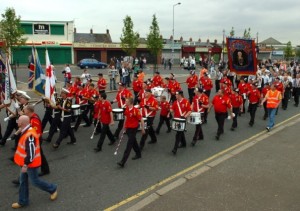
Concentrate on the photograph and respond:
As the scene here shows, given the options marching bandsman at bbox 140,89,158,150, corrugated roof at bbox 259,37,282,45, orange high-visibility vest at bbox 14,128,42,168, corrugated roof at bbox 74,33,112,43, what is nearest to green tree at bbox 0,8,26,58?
marching bandsman at bbox 140,89,158,150

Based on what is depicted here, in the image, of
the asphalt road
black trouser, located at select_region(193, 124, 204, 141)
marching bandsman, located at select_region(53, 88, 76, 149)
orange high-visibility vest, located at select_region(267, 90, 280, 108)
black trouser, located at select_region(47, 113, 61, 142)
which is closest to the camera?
the asphalt road

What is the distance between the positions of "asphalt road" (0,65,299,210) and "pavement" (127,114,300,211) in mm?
564

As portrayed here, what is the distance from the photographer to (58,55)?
164ft

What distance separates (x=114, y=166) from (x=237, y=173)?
3.05m

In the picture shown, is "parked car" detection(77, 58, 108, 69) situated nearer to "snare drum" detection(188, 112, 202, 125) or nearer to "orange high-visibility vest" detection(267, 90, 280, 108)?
"orange high-visibility vest" detection(267, 90, 280, 108)

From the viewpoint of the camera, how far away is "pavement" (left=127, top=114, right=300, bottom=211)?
6027 mm

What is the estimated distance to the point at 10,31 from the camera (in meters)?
26.1

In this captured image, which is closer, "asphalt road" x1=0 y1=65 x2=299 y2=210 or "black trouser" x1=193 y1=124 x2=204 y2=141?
"asphalt road" x1=0 y1=65 x2=299 y2=210

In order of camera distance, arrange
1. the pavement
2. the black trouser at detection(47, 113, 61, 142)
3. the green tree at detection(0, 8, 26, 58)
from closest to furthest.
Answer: the pavement
the black trouser at detection(47, 113, 61, 142)
the green tree at detection(0, 8, 26, 58)

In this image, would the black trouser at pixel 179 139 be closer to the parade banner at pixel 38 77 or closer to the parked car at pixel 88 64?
the parade banner at pixel 38 77

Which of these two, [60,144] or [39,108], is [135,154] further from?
[39,108]

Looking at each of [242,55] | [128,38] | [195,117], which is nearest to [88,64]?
[128,38]

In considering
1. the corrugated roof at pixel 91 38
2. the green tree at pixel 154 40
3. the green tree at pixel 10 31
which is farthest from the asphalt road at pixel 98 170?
the corrugated roof at pixel 91 38

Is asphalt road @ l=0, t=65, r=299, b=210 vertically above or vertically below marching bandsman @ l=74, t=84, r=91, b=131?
below
